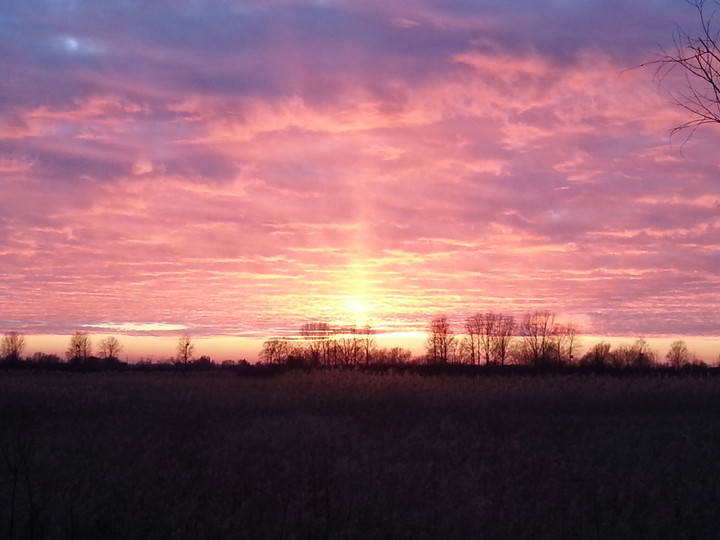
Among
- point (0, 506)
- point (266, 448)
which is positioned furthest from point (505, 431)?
point (0, 506)

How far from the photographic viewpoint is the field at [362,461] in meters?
8.28

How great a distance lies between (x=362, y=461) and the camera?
12.8m

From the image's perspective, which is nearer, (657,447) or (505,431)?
(657,447)

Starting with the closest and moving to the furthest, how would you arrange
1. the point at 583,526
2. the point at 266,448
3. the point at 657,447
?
1. the point at 583,526
2. the point at 266,448
3. the point at 657,447

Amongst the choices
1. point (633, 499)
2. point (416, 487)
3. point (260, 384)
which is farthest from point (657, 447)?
point (260, 384)

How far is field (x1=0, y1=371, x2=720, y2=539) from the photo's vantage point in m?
8.28

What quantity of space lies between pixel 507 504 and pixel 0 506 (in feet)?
22.0

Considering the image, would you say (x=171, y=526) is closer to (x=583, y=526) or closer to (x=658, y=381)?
(x=583, y=526)

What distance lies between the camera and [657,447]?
15617mm

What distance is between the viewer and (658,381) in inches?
1109

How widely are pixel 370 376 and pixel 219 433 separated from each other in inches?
452

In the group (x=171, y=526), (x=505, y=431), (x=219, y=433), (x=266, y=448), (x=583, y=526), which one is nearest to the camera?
(x=171, y=526)

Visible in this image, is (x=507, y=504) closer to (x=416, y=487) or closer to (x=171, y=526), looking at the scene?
(x=416, y=487)

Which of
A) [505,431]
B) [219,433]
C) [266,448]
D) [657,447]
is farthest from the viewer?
[505,431]
